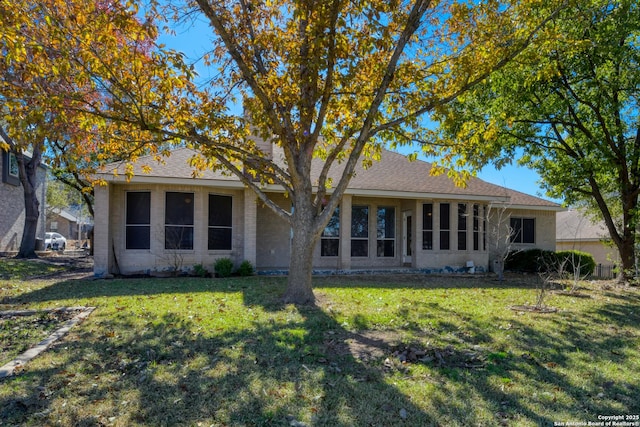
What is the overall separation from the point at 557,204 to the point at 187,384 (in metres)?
18.9

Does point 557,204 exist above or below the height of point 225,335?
above

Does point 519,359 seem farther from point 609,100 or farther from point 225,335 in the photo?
point 609,100

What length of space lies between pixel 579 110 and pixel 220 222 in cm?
1257

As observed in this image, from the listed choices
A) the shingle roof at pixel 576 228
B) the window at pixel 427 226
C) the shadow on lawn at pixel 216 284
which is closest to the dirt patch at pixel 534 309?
the shadow on lawn at pixel 216 284

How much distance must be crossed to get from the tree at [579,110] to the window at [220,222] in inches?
290

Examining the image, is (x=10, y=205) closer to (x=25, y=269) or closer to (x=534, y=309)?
(x=25, y=269)

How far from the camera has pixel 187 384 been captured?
4.16 metres

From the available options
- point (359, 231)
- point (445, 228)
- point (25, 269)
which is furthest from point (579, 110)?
point (25, 269)

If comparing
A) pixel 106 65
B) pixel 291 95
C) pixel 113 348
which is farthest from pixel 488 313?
pixel 106 65

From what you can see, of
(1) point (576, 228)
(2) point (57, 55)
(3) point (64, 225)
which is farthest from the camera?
(3) point (64, 225)

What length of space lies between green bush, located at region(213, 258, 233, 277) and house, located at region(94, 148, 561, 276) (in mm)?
622

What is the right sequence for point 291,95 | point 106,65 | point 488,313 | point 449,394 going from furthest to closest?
point 291,95 → point 488,313 → point 106,65 → point 449,394

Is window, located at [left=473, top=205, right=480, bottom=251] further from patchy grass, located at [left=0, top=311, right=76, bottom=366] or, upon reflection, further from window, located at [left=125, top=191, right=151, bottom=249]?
patchy grass, located at [left=0, top=311, right=76, bottom=366]

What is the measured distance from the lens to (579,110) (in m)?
13.4
